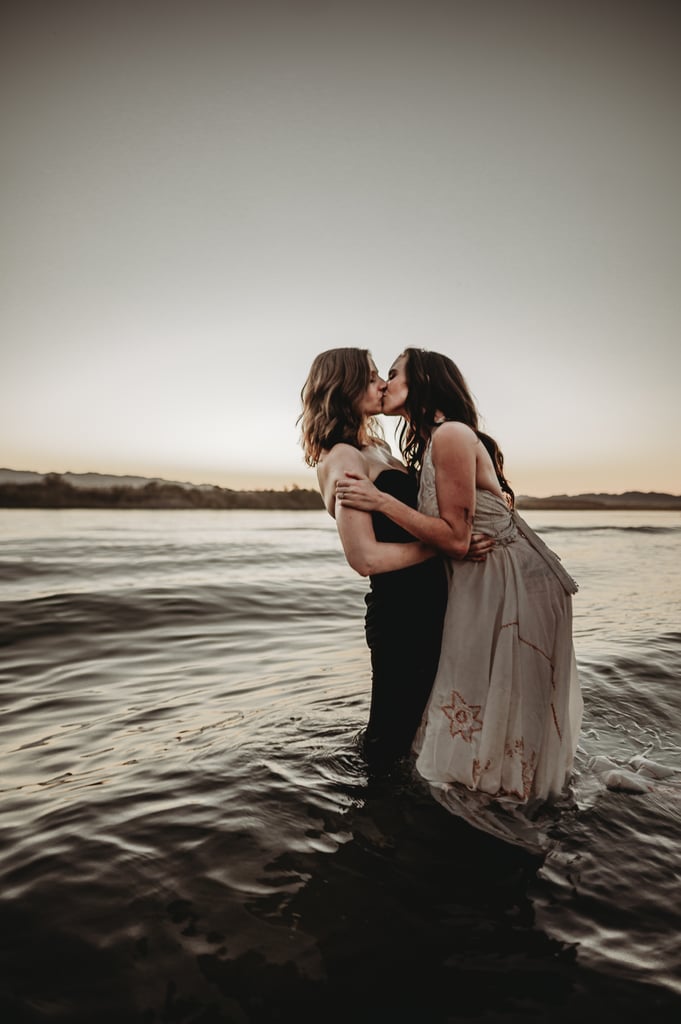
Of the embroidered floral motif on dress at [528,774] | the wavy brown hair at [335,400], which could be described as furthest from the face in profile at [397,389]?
the embroidered floral motif on dress at [528,774]

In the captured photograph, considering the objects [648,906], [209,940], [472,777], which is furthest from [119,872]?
[648,906]

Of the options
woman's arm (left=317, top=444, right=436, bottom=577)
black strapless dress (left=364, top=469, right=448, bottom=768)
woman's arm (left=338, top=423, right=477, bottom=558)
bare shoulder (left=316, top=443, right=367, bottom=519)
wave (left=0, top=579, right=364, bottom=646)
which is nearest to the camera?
woman's arm (left=338, top=423, right=477, bottom=558)

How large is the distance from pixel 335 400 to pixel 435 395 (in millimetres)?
577

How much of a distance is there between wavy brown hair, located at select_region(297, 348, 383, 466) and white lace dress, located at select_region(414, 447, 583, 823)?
19.3 inches

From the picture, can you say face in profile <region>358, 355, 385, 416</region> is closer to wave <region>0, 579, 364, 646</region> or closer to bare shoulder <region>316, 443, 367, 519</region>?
bare shoulder <region>316, 443, 367, 519</region>

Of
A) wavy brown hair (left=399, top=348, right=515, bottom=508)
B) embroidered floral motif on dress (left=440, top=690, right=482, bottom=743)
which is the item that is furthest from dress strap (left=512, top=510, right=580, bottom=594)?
embroidered floral motif on dress (left=440, top=690, right=482, bottom=743)

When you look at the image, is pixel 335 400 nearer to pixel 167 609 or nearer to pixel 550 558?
pixel 550 558

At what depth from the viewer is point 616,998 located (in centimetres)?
207

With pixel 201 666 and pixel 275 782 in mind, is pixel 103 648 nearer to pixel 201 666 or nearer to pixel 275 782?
pixel 201 666

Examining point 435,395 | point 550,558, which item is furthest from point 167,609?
point 550,558

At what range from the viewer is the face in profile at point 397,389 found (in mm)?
3510

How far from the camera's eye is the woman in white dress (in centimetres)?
316

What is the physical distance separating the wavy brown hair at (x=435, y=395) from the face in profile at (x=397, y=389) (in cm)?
3

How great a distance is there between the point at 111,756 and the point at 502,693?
2866mm
